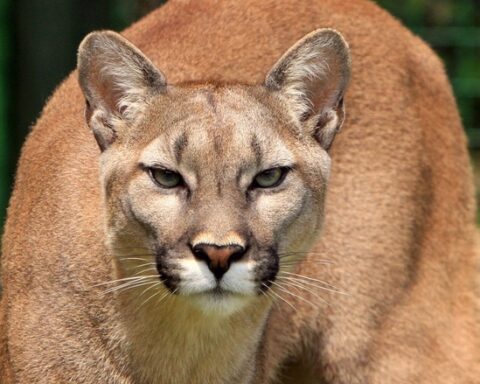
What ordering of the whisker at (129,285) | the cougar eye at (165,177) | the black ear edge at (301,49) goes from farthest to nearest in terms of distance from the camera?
the black ear edge at (301,49) → the whisker at (129,285) → the cougar eye at (165,177)

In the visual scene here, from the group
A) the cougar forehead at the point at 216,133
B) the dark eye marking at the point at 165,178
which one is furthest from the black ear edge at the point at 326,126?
the dark eye marking at the point at 165,178

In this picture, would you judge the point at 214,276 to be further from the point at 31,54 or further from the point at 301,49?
the point at 31,54

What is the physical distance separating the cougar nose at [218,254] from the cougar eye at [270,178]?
341 mm

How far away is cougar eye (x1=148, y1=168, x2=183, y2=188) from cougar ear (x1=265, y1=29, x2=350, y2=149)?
652mm

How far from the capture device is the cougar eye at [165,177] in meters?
4.84

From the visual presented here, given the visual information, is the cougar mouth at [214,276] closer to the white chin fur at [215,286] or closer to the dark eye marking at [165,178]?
the white chin fur at [215,286]

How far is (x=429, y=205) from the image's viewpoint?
6.47 m

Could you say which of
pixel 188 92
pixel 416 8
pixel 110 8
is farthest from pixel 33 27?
pixel 188 92

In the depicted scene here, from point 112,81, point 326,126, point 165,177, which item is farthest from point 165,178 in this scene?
point 326,126

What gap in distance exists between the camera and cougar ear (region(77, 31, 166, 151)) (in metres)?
5.20

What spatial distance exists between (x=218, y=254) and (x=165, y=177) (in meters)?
0.43

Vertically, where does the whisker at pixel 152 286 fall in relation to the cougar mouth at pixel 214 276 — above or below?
below

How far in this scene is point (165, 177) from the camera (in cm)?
488

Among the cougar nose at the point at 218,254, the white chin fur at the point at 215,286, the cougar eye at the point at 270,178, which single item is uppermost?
the cougar eye at the point at 270,178
